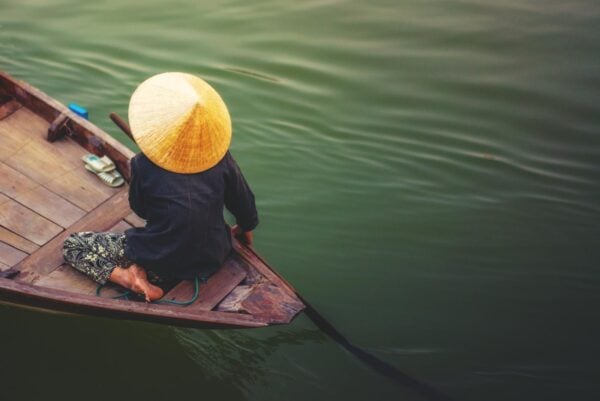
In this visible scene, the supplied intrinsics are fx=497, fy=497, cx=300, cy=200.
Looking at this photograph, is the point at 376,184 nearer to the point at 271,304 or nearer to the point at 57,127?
the point at 271,304

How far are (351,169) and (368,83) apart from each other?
1502 millimetres

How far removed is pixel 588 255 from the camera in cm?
438

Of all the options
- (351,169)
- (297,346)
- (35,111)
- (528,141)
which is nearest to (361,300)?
(297,346)

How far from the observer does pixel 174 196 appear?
2.50 meters

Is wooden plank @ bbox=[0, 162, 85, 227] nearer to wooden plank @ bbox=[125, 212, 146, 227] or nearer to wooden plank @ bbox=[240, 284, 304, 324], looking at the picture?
wooden plank @ bbox=[125, 212, 146, 227]

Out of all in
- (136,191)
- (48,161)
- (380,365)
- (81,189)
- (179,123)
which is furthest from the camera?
(48,161)

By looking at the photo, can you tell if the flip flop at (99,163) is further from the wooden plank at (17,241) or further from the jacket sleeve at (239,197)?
the jacket sleeve at (239,197)

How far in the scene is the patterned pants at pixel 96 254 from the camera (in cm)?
302

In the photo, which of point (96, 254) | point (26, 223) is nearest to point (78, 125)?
point (26, 223)

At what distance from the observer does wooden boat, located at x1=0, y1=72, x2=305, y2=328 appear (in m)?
2.83

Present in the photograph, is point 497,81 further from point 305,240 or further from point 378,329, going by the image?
point 378,329

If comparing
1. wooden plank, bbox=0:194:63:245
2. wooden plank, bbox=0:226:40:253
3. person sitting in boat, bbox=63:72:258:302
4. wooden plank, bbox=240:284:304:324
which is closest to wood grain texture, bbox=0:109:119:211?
wooden plank, bbox=0:194:63:245

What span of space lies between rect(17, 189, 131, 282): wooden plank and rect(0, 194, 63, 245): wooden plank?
87mm

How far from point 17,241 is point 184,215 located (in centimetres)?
149
